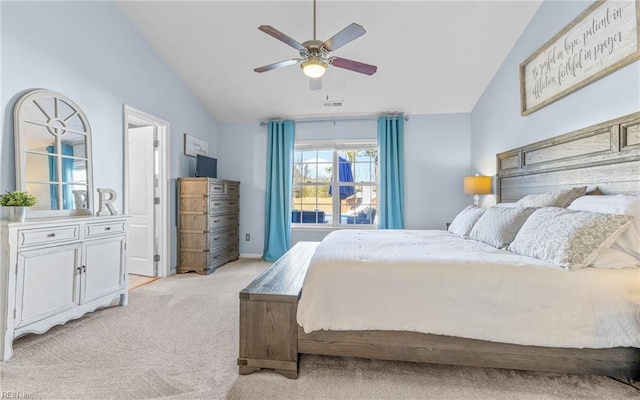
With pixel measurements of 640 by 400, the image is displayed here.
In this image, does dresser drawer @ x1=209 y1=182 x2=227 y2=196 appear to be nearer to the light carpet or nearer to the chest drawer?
the chest drawer

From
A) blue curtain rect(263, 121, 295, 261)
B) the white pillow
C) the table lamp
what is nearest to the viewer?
the white pillow

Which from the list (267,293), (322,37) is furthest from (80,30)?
(267,293)

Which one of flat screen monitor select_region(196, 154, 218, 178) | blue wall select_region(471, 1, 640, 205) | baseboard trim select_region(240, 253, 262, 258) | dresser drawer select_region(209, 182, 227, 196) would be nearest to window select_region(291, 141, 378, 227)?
baseboard trim select_region(240, 253, 262, 258)

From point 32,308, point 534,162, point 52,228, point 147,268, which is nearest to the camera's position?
point 32,308

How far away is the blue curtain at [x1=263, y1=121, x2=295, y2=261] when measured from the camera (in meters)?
4.81

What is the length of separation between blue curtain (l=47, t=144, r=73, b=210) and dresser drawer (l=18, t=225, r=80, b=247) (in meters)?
0.43

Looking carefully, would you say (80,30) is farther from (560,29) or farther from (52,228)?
(560,29)

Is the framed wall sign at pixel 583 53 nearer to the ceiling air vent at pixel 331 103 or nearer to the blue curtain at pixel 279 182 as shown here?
the ceiling air vent at pixel 331 103

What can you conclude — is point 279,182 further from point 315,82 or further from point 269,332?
point 269,332

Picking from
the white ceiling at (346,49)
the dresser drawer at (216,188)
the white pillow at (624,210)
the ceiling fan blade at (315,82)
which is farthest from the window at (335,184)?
the white pillow at (624,210)

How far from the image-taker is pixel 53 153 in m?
2.48

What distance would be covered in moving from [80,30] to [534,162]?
184 inches

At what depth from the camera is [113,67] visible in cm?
308

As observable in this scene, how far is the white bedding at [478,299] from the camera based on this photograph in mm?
1472
